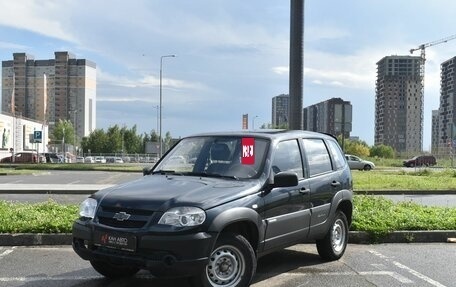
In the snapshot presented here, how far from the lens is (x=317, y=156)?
7172 mm

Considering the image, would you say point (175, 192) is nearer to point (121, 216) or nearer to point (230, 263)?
point (121, 216)

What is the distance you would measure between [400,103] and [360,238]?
330 feet

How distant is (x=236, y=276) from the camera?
17.7 feet

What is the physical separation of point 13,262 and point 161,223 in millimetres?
3206

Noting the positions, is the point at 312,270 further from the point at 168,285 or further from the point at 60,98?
the point at 60,98

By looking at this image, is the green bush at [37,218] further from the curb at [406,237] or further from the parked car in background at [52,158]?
the parked car in background at [52,158]

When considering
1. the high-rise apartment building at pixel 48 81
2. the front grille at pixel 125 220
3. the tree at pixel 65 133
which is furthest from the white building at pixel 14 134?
the front grille at pixel 125 220

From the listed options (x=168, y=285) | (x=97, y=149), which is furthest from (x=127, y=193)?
(x=97, y=149)

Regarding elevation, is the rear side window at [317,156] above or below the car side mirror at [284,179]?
above

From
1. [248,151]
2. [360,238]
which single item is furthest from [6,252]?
[360,238]

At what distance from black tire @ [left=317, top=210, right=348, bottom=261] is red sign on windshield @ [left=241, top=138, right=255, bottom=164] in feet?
5.96

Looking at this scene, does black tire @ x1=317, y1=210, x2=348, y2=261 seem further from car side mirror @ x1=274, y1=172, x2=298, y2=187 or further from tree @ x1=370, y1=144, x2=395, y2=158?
tree @ x1=370, y1=144, x2=395, y2=158

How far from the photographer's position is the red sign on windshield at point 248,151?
20.0ft

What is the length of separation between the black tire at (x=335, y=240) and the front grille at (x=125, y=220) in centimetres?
304
